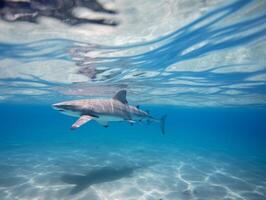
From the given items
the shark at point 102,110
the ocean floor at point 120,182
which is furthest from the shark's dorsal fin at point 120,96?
the ocean floor at point 120,182

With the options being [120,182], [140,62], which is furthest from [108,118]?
[140,62]

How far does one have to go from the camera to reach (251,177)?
606 inches

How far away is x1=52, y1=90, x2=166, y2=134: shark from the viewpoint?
9609 millimetres

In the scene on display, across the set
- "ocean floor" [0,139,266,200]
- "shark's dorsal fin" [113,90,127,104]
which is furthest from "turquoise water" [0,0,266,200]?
"shark's dorsal fin" [113,90,127,104]

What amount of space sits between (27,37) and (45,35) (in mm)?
1099

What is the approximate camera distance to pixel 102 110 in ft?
36.9

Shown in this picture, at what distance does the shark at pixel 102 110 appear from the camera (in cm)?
961

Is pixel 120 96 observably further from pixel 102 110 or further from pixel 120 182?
pixel 120 182

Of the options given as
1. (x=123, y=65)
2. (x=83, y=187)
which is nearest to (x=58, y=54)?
(x=123, y=65)

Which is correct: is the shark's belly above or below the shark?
below

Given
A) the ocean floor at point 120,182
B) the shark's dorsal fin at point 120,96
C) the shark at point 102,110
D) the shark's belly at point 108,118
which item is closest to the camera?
the shark at point 102,110

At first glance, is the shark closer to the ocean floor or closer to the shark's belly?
the shark's belly

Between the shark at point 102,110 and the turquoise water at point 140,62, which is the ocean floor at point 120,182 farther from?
the shark at point 102,110

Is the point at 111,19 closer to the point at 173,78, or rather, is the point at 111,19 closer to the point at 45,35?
the point at 45,35
